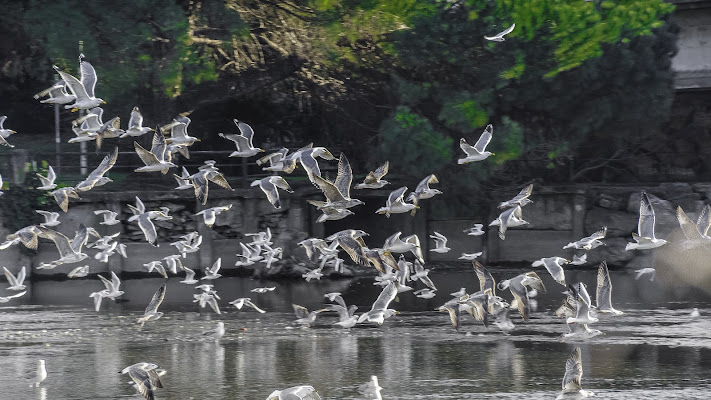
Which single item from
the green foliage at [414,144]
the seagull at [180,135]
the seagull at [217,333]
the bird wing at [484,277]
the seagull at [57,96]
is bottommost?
the seagull at [217,333]

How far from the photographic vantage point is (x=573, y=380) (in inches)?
578

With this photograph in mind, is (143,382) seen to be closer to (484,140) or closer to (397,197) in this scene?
(397,197)

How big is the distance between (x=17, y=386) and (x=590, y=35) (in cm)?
2039

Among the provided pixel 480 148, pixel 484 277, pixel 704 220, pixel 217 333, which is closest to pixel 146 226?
pixel 217 333

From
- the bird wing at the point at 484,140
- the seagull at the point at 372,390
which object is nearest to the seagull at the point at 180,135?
the bird wing at the point at 484,140

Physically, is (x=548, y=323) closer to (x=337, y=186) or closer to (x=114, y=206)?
(x=337, y=186)

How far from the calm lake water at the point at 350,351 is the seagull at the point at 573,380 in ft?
2.30

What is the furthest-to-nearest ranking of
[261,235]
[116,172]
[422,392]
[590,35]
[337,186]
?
[116,172] → [590,35] → [261,235] → [337,186] → [422,392]

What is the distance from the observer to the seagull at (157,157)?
63.1ft

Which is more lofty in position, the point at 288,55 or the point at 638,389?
the point at 288,55

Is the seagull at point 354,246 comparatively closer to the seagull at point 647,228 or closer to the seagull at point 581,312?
the seagull at point 581,312

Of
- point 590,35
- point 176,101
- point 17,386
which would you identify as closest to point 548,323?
point 17,386

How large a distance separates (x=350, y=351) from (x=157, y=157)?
479 cm

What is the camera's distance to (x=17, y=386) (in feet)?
54.4
